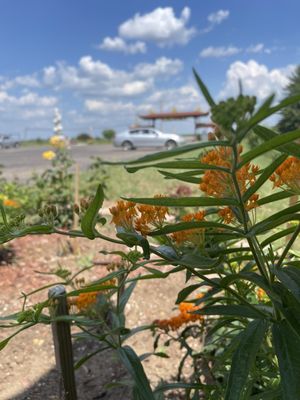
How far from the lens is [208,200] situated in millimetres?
738

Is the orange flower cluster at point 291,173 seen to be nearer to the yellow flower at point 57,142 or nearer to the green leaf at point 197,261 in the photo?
the green leaf at point 197,261

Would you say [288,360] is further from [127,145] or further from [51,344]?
[127,145]

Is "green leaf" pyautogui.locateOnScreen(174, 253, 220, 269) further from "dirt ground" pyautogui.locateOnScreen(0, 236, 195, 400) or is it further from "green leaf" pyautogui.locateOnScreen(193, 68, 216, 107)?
"dirt ground" pyautogui.locateOnScreen(0, 236, 195, 400)

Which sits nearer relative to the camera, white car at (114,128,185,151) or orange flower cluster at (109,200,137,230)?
orange flower cluster at (109,200,137,230)

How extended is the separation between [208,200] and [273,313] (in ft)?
1.10

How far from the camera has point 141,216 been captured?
0.88 m

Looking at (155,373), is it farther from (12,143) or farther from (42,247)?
(12,143)

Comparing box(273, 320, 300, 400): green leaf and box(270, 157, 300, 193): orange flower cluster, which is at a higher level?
box(270, 157, 300, 193): orange flower cluster

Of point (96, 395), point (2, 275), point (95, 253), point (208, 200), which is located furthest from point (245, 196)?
point (95, 253)

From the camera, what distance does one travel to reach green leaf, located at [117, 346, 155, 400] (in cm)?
110

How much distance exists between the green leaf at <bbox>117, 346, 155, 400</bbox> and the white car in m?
20.9

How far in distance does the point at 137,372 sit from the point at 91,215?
538mm

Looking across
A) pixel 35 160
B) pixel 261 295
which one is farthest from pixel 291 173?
pixel 35 160

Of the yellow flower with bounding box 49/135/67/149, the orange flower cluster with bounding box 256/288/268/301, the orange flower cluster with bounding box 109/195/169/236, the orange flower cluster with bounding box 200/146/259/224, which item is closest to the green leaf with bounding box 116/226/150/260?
the orange flower cluster with bounding box 109/195/169/236
